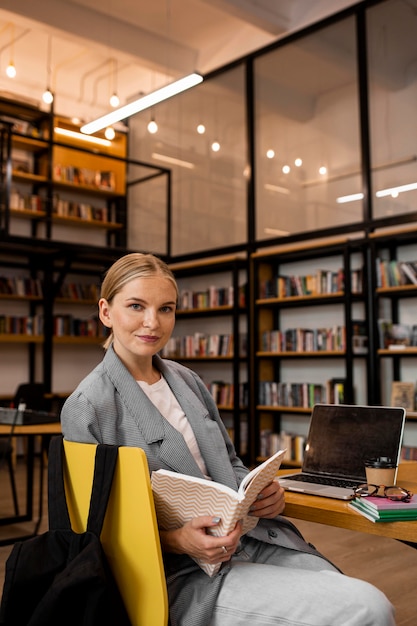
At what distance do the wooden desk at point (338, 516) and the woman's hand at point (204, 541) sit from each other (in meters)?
0.34

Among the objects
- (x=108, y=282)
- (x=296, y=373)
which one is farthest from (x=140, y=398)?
(x=296, y=373)

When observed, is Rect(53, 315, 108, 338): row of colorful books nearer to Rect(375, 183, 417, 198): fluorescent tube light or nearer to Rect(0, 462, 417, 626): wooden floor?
Rect(0, 462, 417, 626): wooden floor

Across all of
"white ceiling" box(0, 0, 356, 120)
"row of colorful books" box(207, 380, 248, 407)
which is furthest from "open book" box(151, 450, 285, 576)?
"white ceiling" box(0, 0, 356, 120)

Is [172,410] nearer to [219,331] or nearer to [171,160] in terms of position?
[219,331]

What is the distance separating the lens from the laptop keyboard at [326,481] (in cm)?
186

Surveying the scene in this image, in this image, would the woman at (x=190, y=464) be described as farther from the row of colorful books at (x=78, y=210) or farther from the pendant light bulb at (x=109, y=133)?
the pendant light bulb at (x=109, y=133)

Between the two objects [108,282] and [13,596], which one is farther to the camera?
[108,282]

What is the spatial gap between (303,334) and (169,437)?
4.94 meters

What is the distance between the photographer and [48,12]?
7020 millimetres

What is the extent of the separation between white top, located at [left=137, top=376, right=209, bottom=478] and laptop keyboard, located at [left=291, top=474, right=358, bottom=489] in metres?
0.46

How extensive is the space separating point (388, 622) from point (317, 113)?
20.0 feet

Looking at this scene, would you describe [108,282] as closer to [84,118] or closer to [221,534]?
[221,534]

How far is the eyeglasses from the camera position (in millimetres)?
1530

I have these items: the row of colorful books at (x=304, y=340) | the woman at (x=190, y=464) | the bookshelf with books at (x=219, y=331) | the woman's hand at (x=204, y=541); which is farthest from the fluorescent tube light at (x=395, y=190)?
the woman's hand at (x=204, y=541)
